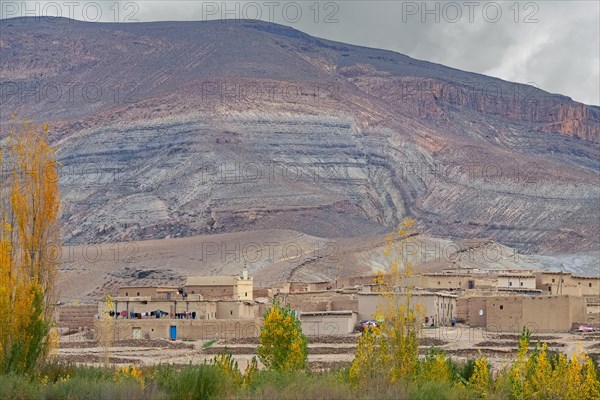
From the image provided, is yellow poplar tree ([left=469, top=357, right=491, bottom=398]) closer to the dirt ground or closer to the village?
the dirt ground

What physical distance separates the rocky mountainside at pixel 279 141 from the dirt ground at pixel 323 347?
67306 millimetres

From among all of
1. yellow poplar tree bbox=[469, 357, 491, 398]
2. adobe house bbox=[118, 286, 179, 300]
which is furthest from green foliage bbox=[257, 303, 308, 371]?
adobe house bbox=[118, 286, 179, 300]

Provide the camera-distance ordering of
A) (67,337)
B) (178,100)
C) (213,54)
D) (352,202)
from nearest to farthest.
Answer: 1. (67,337)
2. (352,202)
3. (178,100)
4. (213,54)

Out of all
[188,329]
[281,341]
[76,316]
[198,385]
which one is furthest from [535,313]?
[198,385]

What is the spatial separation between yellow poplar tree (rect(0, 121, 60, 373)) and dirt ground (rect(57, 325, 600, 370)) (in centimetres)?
1102

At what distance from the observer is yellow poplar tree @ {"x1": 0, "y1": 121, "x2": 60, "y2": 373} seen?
83.6 ft

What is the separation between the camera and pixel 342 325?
4969 cm

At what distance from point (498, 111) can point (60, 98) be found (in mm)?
63225

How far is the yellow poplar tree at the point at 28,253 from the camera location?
83.6 feet

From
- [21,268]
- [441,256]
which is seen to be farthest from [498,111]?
[21,268]

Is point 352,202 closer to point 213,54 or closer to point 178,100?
point 178,100

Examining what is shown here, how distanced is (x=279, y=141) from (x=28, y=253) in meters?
116

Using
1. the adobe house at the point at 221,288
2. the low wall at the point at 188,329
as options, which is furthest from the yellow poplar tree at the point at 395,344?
the adobe house at the point at 221,288

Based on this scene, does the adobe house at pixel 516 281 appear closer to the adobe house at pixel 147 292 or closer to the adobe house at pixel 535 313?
the adobe house at pixel 535 313
